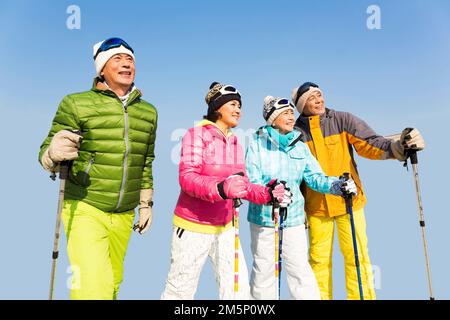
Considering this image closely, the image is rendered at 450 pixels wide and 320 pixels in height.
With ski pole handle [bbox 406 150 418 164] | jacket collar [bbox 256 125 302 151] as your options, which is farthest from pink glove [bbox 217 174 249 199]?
ski pole handle [bbox 406 150 418 164]

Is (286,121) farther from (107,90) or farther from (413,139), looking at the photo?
(107,90)

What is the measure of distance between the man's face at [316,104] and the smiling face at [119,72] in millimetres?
2843

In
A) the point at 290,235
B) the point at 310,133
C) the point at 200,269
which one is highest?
the point at 310,133

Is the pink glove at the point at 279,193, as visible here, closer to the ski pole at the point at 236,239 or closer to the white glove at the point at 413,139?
the ski pole at the point at 236,239

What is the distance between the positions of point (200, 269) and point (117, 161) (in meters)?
1.58

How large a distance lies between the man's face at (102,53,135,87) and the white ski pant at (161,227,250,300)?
1.87 m

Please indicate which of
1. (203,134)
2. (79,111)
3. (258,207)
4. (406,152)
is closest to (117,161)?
(79,111)

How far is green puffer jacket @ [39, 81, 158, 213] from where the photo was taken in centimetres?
424

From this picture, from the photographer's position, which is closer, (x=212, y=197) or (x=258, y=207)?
(x=212, y=197)

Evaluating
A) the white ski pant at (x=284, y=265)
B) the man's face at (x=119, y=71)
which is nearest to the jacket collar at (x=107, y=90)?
the man's face at (x=119, y=71)

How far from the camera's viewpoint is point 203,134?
449 centimetres
